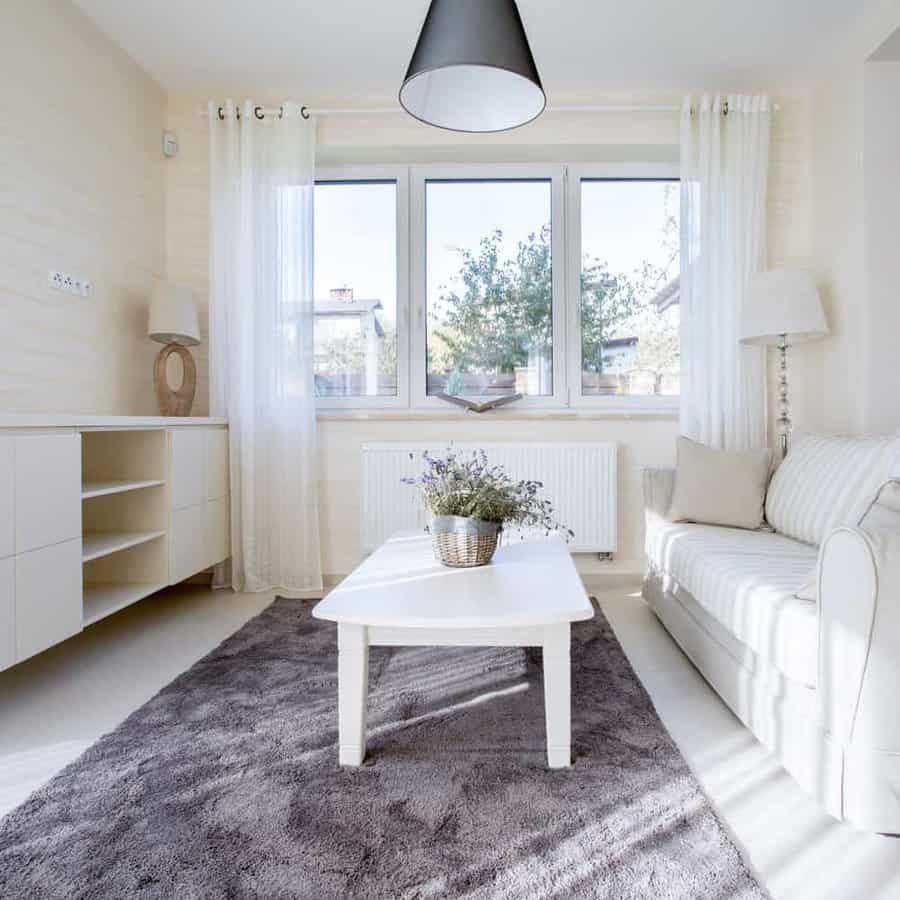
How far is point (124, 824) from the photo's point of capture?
4.39ft

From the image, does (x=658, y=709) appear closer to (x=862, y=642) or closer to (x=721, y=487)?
(x=862, y=642)

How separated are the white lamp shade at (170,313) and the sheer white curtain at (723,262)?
2.49 meters

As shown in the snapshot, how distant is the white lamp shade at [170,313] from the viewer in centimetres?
314

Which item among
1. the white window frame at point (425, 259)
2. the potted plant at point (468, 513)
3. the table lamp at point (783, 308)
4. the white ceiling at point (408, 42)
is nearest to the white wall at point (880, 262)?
the table lamp at point (783, 308)

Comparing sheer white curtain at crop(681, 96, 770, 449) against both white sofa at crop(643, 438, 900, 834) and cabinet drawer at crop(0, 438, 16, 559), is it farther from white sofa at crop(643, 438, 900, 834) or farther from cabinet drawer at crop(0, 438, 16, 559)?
cabinet drawer at crop(0, 438, 16, 559)

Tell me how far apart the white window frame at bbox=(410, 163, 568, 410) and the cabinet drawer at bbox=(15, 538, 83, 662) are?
6.57 ft

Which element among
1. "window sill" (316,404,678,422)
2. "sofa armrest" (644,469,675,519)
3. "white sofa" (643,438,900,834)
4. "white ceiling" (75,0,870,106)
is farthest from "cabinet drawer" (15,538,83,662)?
"white ceiling" (75,0,870,106)

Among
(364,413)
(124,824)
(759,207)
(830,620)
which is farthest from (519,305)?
(124,824)

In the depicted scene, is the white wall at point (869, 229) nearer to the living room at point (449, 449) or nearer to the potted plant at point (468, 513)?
the living room at point (449, 449)

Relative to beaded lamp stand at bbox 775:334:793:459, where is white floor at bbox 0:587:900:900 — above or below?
below

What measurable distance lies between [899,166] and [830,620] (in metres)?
2.58

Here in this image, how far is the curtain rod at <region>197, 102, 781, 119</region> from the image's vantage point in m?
3.41

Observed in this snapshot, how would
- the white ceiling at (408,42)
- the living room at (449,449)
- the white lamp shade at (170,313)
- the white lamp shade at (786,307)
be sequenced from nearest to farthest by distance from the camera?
the living room at (449,449), the white ceiling at (408,42), the white lamp shade at (786,307), the white lamp shade at (170,313)

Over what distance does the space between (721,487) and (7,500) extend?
254 centimetres
